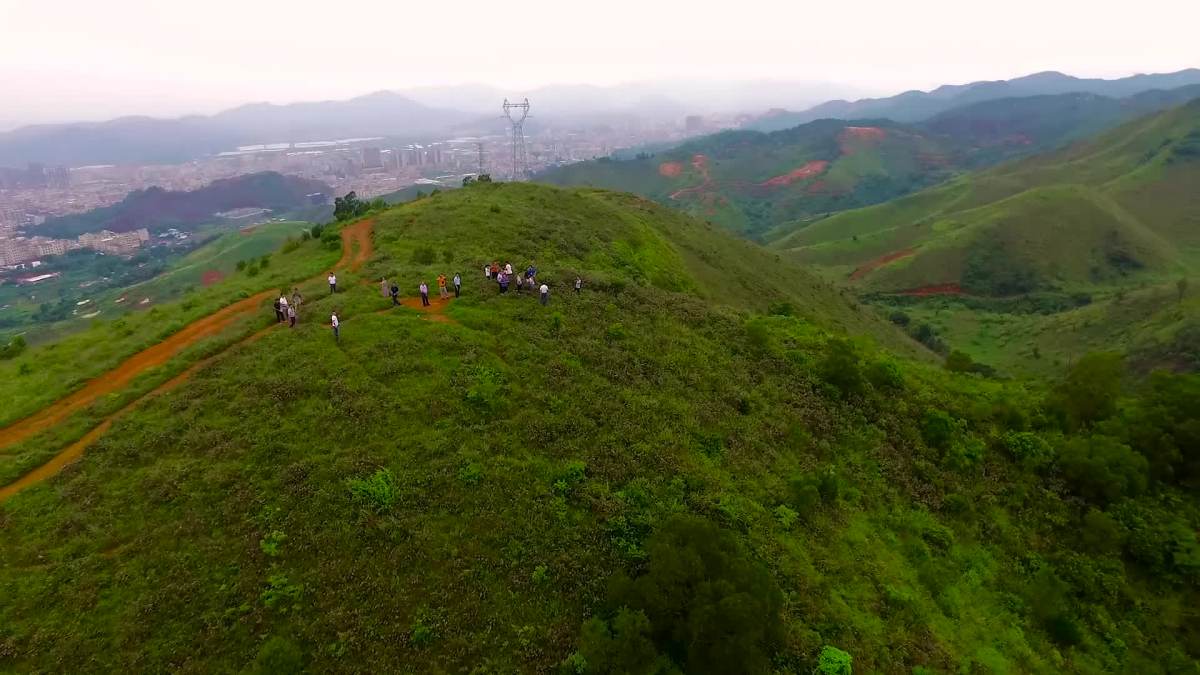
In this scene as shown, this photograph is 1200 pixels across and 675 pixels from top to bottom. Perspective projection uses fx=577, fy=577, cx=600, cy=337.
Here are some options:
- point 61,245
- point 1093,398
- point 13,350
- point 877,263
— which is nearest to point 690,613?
point 1093,398

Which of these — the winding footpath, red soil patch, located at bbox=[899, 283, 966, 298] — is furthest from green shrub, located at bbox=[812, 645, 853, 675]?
red soil patch, located at bbox=[899, 283, 966, 298]

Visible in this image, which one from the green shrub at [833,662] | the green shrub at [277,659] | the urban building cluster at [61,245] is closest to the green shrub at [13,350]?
the green shrub at [277,659]

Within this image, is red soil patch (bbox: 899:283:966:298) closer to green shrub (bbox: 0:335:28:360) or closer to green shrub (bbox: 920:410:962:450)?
green shrub (bbox: 920:410:962:450)

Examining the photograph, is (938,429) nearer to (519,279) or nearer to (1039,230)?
(519,279)

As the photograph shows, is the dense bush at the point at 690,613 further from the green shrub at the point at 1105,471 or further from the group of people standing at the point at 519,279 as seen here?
the green shrub at the point at 1105,471

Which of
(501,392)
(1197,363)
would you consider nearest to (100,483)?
(501,392)
